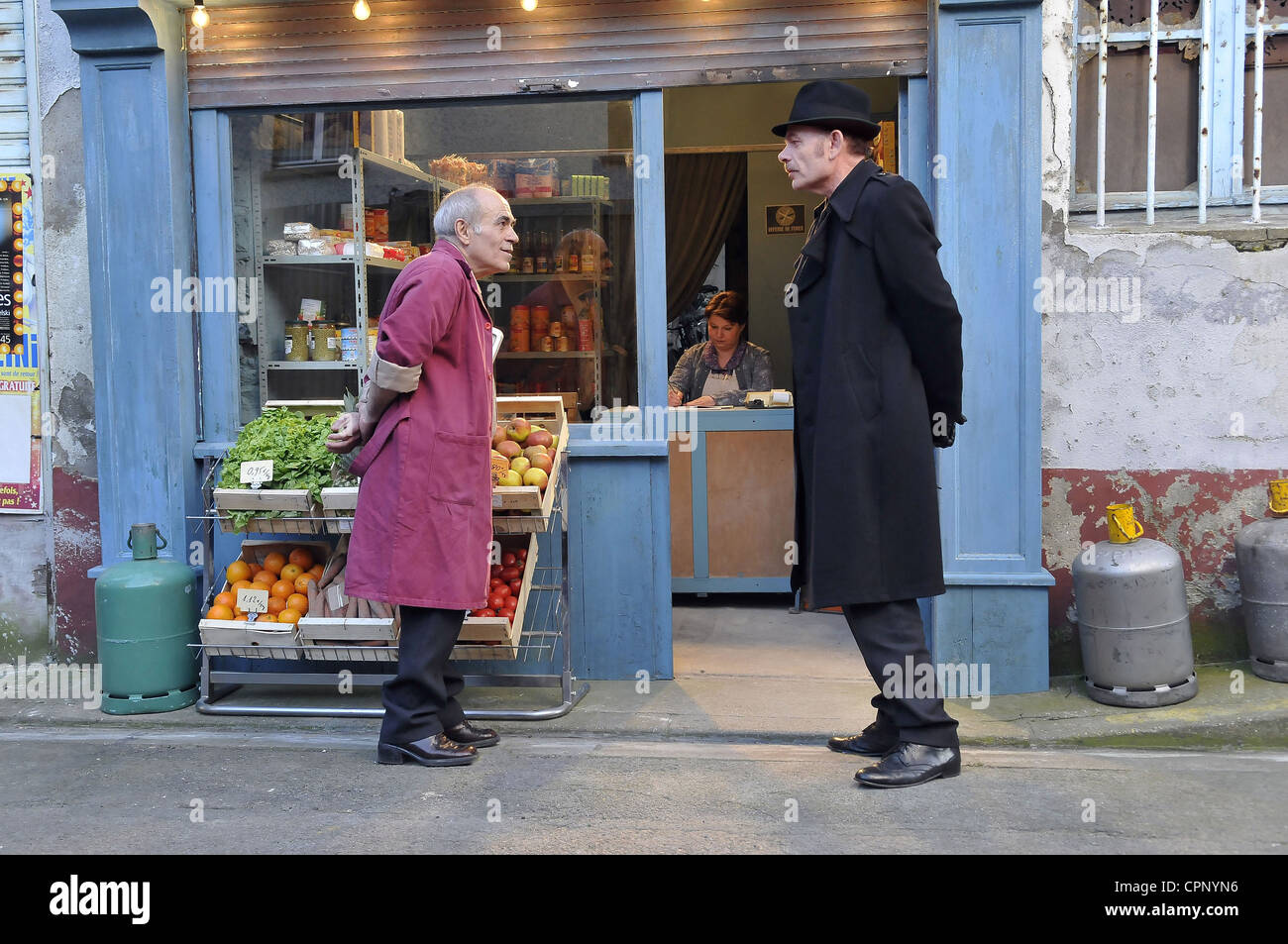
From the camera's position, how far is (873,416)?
167 inches

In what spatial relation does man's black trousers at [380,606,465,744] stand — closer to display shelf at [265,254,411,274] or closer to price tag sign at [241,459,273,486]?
price tag sign at [241,459,273,486]

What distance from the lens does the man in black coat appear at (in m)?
4.21

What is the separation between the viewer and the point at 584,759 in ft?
15.5

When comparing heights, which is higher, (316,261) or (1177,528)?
(316,261)

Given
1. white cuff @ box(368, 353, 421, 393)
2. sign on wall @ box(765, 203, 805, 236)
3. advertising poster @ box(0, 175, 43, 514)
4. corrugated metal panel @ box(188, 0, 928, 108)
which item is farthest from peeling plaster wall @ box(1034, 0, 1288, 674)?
sign on wall @ box(765, 203, 805, 236)

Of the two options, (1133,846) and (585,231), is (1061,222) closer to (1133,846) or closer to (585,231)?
(585,231)

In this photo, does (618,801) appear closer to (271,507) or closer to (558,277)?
(271,507)

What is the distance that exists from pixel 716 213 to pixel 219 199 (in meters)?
6.11

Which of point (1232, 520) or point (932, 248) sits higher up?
point (932, 248)

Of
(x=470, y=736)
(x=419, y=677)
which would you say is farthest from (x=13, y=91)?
(x=470, y=736)

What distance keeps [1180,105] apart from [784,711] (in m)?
3.35

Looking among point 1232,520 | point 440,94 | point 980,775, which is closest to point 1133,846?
point 980,775

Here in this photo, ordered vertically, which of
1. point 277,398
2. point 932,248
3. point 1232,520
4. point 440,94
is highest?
point 440,94

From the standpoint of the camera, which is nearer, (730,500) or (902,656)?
(902,656)
